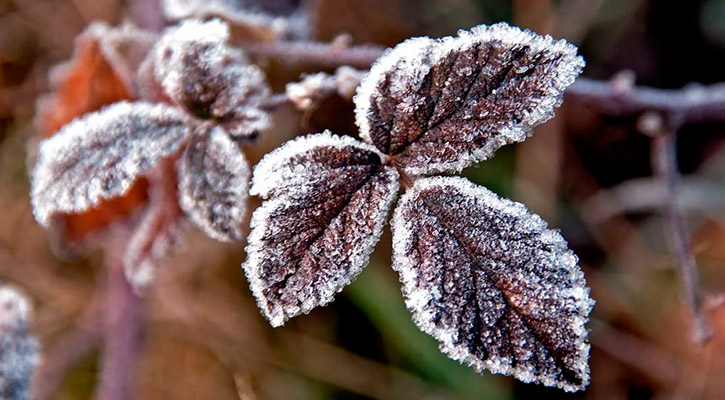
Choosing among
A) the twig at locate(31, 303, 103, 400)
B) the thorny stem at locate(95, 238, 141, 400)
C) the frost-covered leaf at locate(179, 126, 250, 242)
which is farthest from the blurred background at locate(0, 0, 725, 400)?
the frost-covered leaf at locate(179, 126, 250, 242)

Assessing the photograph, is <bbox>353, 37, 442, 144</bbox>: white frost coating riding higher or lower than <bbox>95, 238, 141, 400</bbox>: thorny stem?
higher

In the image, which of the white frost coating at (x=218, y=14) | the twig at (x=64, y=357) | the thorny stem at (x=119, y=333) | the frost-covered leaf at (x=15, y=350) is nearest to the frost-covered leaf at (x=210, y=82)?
the white frost coating at (x=218, y=14)

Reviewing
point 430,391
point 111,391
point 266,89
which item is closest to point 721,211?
point 430,391

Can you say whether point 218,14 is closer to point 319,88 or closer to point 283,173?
point 319,88

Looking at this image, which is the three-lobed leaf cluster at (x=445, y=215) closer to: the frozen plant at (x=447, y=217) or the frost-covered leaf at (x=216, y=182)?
the frozen plant at (x=447, y=217)

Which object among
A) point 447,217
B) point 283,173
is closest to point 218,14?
point 283,173

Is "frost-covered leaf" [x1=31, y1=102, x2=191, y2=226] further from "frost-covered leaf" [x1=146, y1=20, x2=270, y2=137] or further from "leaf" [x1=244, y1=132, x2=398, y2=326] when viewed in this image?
"leaf" [x1=244, y1=132, x2=398, y2=326]
